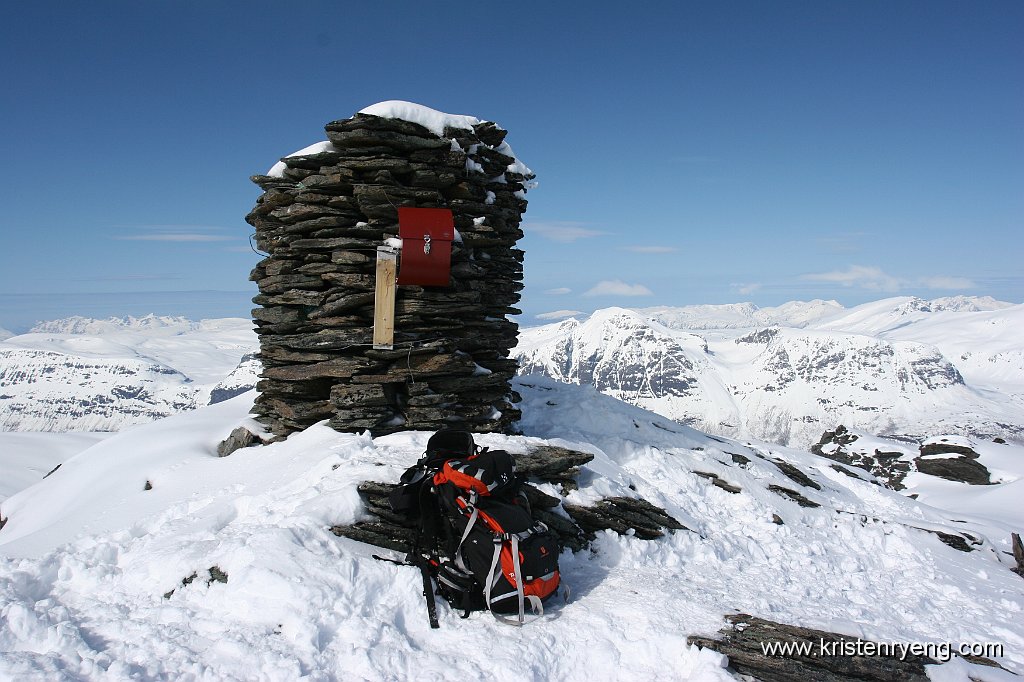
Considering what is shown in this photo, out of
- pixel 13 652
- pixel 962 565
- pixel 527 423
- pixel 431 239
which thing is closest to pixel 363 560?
pixel 13 652

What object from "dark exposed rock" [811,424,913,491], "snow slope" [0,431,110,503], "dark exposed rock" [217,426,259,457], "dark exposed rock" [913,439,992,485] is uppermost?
"dark exposed rock" [217,426,259,457]

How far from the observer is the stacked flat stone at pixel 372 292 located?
1474cm

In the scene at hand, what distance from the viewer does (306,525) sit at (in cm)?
871

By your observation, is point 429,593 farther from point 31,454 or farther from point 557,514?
point 31,454

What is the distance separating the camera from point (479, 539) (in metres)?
8.02

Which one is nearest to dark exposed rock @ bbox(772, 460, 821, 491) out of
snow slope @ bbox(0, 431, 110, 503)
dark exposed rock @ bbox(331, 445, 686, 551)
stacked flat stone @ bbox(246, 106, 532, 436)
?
dark exposed rock @ bbox(331, 445, 686, 551)

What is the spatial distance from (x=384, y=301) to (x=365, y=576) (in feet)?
26.1

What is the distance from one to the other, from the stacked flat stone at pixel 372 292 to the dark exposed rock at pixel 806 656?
8.45 meters

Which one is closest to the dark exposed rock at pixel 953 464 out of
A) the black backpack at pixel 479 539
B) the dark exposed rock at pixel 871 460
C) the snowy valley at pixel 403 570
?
the dark exposed rock at pixel 871 460

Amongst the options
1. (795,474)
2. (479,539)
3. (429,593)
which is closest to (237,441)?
(429,593)

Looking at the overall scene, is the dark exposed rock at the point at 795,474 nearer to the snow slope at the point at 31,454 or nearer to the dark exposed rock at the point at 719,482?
the dark exposed rock at the point at 719,482

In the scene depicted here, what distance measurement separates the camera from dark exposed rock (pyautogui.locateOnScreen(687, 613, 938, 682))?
23.7 ft

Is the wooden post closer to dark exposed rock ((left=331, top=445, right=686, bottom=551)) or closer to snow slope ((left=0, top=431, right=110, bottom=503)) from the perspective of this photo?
dark exposed rock ((left=331, top=445, right=686, bottom=551))

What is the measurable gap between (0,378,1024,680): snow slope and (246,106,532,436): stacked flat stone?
143 cm
